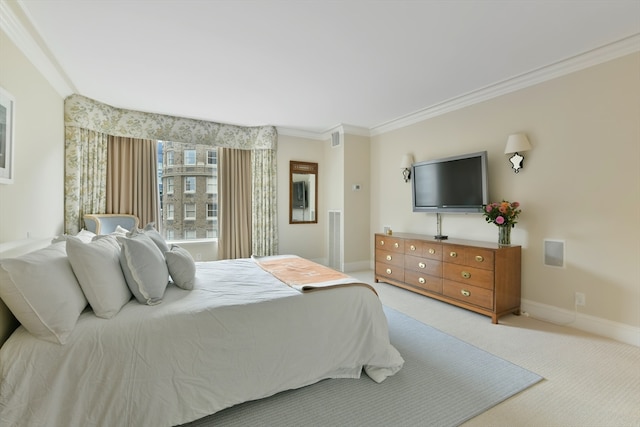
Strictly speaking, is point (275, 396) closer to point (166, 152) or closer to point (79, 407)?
point (79, 407)

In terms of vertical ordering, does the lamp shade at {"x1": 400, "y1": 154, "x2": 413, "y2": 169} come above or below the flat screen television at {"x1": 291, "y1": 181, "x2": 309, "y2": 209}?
above

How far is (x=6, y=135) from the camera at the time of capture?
6.93 ft

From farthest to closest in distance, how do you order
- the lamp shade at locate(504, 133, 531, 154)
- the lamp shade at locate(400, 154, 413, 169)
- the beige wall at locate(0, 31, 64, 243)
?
the lamp shade at locate(400, 154, 413, 169) < the lamp shade at locate(504, 133, 531, 154) < the beige wall at locate(0, 31, 64, 243)

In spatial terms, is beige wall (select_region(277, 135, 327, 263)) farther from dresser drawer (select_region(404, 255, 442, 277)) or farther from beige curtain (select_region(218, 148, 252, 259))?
dresser drawer (select_region(404, 255, 442, 277))

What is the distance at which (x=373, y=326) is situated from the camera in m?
2.08

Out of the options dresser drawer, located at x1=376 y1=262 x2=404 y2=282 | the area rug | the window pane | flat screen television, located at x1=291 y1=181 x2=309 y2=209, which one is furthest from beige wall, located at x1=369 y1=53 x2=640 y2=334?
the window pane

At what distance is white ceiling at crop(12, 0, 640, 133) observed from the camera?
6.93 ft

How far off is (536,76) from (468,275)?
7.41ft

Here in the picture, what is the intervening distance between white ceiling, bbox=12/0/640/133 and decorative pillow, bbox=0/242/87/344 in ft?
6.17

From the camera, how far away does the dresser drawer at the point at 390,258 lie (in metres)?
4.04

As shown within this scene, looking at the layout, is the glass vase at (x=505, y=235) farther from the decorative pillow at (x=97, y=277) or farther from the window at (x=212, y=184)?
the window at (x=212, y=184)

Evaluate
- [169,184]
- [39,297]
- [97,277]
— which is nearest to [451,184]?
[97,277]

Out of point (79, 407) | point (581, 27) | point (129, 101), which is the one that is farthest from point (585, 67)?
point (129, 101)

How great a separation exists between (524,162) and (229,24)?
10.8ft
